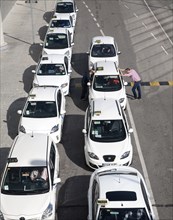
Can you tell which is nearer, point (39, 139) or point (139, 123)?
point (39, 139)

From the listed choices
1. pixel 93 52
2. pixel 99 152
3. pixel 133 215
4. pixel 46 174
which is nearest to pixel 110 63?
pixel 93 52

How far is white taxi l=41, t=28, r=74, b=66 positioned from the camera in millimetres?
23266

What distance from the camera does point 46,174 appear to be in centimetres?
1277

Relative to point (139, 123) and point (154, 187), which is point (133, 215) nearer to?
point (154, 187)

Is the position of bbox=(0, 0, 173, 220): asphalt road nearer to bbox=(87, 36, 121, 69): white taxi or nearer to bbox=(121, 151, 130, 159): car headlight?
bbox=(121, 151, 130, 159): car headlight

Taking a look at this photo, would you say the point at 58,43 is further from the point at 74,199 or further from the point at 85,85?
the point at 74,199

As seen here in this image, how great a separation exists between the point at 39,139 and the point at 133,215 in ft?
14.1

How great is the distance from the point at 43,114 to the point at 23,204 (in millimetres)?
5105

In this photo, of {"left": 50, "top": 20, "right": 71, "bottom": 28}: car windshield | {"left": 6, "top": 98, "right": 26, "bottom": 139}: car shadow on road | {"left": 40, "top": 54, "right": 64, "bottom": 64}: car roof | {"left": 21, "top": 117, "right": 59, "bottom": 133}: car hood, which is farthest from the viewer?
{"left": 50, "top": 20, "right": 71, "bottom": 28}: car windshield

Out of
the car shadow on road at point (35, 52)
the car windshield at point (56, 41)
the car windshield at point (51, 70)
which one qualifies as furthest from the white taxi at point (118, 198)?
the car shadow on road at point (35, 52)

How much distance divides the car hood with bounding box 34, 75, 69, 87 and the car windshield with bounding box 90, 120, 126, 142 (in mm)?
4763

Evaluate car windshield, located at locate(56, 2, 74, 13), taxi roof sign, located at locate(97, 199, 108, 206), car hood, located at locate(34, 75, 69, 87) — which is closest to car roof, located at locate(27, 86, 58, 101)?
car hood, located at locate(34, 75, 69, 87)

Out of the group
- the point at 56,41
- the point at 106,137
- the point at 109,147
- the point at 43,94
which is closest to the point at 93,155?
the point at 109,147

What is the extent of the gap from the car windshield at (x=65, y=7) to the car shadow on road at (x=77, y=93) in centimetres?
1017
